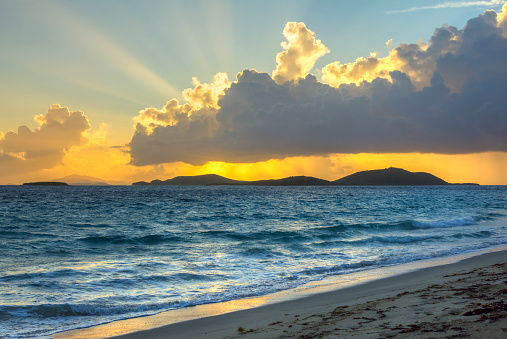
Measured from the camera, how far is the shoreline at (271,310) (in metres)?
8.56

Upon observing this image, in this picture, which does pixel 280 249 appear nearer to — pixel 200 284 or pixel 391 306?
pixel 200 284

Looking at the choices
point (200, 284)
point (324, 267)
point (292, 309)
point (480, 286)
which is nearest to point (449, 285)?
point (480, 286)

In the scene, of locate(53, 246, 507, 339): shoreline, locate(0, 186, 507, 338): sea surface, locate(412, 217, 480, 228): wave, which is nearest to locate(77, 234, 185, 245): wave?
locate(0, 186, 507, 338): sea surface

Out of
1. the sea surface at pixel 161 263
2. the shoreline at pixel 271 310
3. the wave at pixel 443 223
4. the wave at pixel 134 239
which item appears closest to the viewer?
the shoreline at pixel 271 310

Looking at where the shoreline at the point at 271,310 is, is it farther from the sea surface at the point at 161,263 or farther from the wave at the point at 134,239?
the wave at the point at 134,239

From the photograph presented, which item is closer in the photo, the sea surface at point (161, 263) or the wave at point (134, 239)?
the sea surface at point (161, 263)

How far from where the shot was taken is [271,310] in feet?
33.9

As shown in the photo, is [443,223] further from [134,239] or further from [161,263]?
[161,263]

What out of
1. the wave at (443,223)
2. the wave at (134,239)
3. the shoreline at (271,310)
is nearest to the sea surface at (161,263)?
the wave at (134,239)

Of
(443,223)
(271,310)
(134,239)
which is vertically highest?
(134,239)

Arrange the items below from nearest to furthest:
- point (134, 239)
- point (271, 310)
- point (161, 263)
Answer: point (271, 310) → point (161, 263) → point (134, 239)

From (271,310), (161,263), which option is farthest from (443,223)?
(271,310)

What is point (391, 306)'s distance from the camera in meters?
8.74

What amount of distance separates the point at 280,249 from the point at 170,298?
38.4 feet
